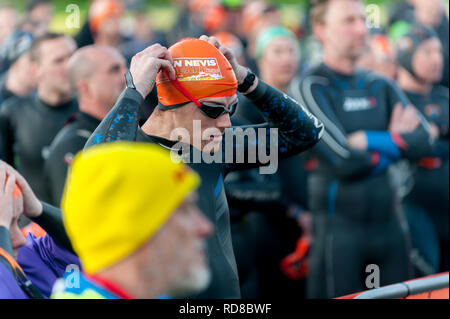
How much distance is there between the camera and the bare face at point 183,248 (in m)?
2.06

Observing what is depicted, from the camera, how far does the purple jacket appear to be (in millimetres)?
3398

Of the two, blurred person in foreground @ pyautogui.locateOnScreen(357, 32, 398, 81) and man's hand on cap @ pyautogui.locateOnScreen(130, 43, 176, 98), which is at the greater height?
blurred person in foreground @ pyautogui.locateOnScreen(357, 32, 398, 81)

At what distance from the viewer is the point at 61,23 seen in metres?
21.7

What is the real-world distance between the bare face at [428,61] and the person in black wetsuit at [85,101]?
3.00 metres

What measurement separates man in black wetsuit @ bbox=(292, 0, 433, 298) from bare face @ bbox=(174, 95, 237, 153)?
2358mm

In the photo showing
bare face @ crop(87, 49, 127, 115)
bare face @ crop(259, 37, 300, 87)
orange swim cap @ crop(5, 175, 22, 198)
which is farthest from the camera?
bare face @ crop(259, 37, 300, 87)

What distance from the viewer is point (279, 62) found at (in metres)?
7.36

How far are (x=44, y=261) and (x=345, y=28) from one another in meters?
3.67

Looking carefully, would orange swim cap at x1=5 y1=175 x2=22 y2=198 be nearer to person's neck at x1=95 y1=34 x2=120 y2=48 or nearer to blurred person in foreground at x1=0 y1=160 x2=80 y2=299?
blurred person in foreground at x1=0 y1=160 x2=80 y2=299

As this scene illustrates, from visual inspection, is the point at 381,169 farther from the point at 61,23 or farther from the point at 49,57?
the point at 61,23

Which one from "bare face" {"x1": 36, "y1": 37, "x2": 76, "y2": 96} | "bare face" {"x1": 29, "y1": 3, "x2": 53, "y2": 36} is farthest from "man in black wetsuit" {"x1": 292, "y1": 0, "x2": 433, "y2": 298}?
"bare face" {"x1": 29, "y1": 3, "x2": 53, "y2": 36}

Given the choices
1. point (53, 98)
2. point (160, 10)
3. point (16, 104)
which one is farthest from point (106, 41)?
point (160, 10)

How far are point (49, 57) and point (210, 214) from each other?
383 cm

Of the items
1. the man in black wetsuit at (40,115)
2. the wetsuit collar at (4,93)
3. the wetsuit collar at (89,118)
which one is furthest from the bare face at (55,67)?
the wetsuit collar at (4,93)
